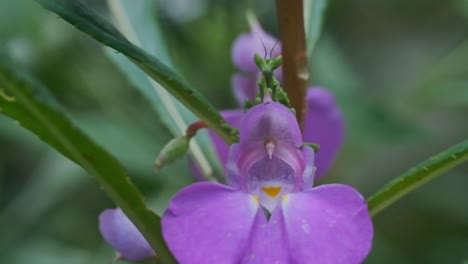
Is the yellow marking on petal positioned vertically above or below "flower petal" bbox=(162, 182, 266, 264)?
below

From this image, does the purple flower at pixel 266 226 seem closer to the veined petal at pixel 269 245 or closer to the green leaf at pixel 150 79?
the veined petal at pixel 269 245

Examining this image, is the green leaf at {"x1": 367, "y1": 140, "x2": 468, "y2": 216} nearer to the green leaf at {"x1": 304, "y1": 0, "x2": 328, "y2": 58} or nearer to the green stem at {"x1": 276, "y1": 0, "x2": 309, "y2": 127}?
the green stem at {"x1": 276, "y1": 0, "x2": 309, "y2": 127}

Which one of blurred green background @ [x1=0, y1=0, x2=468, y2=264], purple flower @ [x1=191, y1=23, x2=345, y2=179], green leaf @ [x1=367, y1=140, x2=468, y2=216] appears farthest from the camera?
blurred green background @ [x1=0, y1=0, x2=468, y2=264]

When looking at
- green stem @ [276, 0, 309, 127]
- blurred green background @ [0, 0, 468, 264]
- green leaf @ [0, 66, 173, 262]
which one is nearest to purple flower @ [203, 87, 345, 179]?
green stem @ [276, 0, 309, 127]

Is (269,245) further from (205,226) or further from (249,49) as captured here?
(249,49)

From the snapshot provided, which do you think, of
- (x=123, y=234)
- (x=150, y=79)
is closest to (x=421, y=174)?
(x=123, y=234)

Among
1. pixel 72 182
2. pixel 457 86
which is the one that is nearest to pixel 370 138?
pixel 457 86

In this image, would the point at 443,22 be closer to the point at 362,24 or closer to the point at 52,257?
the point at 362,24
